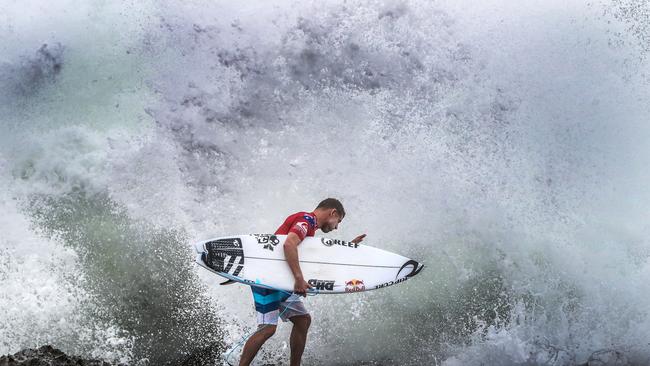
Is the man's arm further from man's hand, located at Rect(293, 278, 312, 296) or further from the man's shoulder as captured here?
the man's shoulder

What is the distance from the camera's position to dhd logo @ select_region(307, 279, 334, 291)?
5146 millimetres

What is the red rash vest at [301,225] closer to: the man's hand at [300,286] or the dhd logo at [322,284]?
the man's hand at [300,286]

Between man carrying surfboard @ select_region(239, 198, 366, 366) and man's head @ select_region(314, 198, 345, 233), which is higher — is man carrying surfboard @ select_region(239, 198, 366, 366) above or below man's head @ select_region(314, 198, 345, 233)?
below

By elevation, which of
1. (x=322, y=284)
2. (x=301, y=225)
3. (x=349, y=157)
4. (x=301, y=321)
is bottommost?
(x=301, y=321)

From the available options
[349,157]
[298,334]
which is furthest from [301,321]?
[349,157]

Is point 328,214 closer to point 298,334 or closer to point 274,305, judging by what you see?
point 274,305

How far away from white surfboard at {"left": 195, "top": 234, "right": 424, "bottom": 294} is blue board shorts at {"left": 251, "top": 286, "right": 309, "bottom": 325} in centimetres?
7

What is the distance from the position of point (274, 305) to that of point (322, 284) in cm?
52

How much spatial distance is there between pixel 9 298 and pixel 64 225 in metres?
1.45

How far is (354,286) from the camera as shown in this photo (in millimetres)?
5316

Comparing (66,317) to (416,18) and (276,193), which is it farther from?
(416,18)

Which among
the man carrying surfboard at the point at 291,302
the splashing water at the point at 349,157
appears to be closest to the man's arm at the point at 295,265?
the man carrying surfboard at the point at 291,302

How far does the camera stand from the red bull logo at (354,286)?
17.3 ft

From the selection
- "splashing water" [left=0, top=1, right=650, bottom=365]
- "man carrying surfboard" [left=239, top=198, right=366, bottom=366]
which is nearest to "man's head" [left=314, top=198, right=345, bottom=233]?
"man carrying surfboard" [left=239, top=198, right=366, bottom=366]
